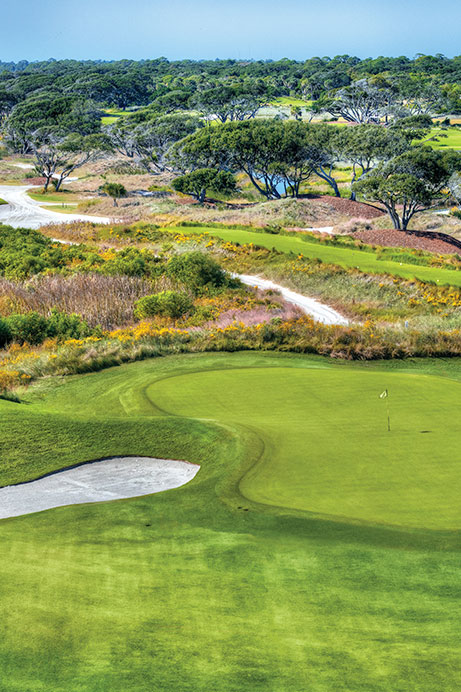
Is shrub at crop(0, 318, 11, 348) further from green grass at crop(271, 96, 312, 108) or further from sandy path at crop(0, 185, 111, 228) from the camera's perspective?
green grass at crop(271, 96, 312, 108)

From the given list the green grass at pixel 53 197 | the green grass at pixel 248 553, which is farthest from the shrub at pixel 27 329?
the green grass at pixel 53 197

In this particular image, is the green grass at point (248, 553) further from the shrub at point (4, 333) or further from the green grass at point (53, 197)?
the green grass at point (53, 197)

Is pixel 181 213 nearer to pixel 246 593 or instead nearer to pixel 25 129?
pixel 246 593

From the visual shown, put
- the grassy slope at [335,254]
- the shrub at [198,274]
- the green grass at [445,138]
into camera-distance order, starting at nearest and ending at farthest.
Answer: the shrub at [198,274]
the grassy slope at [335,254]
the green grass at [445,138]

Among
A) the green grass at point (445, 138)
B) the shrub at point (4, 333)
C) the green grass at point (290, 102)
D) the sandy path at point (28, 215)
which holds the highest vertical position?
the green grass at point (290, 102)

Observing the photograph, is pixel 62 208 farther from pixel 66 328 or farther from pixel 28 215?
pixel 66 328

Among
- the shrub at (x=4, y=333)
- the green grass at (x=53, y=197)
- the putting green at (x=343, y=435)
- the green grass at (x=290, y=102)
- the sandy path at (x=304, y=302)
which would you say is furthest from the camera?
the green grass at (x=290, y=102)

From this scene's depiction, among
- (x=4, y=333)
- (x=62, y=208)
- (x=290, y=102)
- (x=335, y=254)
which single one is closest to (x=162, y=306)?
(x=4, y=333)
